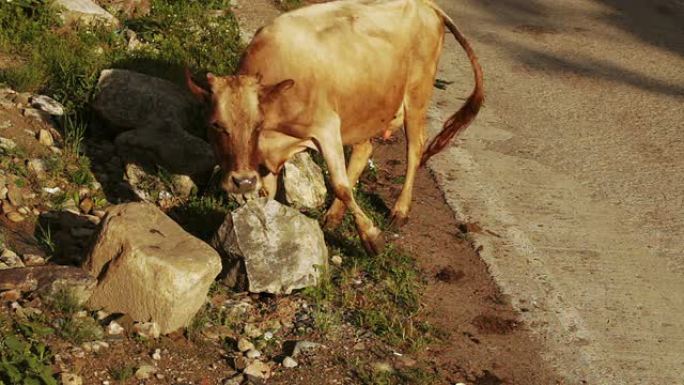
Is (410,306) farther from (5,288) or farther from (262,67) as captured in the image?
(5,288)

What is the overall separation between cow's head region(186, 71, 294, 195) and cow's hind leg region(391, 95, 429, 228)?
150cm

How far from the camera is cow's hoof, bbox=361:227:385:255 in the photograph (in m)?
7.66

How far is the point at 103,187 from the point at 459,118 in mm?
2678

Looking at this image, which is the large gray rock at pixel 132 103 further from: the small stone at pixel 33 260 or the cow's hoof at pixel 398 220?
the small stone at pixel 33 260

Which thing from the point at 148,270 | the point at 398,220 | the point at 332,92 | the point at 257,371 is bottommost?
the point at 398,220

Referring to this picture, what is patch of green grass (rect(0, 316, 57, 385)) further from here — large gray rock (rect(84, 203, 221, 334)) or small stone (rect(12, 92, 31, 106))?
small stone (rect(12, 92, 31, 106))

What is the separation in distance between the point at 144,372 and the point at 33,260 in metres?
1.25

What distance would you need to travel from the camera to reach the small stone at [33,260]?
6832 mm

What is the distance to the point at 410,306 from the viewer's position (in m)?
7.23

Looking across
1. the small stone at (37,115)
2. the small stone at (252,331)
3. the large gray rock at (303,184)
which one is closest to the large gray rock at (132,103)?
the small stone at (37,115)

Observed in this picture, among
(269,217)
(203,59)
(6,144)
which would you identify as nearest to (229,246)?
(269,217)

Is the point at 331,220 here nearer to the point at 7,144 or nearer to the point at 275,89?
the point at 275,89

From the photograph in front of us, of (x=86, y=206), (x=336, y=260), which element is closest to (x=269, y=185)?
(x=336, y=260)

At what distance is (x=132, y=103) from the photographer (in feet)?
28.1
